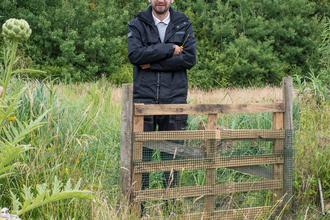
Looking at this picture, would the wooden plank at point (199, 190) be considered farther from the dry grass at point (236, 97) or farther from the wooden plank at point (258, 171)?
the dry grass at point (236, 97)

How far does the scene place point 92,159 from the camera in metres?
3.59

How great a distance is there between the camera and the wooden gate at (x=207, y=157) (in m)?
2.93

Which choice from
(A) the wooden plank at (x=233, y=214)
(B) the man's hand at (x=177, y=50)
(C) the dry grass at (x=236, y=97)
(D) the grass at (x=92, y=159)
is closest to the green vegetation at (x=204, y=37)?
(C) the dry grass at (x=236, y=97)

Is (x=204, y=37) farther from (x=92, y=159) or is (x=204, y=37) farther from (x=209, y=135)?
(x=209, y=135)

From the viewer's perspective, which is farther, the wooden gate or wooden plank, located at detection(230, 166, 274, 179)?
wooden plank, located at detection(230, 166, 274, 179)

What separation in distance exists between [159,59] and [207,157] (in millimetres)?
1082

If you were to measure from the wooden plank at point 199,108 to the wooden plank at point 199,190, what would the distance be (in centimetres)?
70

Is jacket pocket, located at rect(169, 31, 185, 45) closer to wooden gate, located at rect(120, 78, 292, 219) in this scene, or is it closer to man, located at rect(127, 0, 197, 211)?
man, located at rect(127, 0, 197, 211)

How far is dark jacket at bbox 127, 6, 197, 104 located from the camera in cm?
329

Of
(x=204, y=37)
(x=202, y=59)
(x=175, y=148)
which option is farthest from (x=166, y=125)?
(x=204, y=37)

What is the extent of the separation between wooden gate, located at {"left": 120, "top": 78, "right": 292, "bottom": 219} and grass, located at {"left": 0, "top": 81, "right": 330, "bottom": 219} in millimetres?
133

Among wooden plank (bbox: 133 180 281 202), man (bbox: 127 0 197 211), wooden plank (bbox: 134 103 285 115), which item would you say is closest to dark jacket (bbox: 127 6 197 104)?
man (bbox: 127 0 197 211)

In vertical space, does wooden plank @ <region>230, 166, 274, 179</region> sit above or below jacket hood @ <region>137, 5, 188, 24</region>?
below

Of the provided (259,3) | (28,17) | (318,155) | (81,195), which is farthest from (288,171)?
(259,3)
